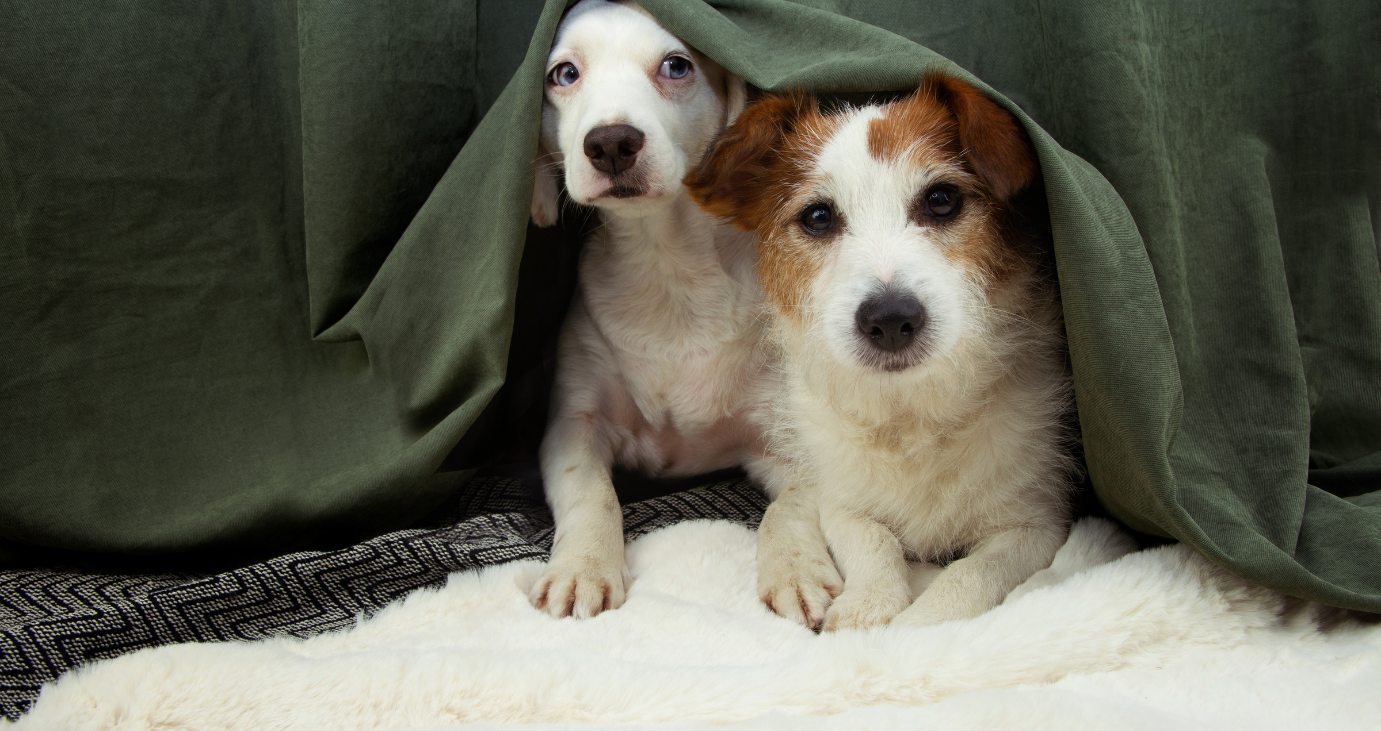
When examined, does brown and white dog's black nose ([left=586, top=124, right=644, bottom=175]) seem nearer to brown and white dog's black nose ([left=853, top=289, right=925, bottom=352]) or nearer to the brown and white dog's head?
the brown and white dog's head

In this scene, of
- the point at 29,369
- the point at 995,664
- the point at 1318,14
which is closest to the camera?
the point at 995,664

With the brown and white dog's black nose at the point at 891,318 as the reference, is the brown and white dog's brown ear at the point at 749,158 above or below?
above

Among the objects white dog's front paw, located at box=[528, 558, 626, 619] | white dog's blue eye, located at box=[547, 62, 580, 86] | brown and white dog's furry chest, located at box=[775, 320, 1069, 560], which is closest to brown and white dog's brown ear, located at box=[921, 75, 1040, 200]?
brown and white dog's furry chest, located at box=[775, 320, 1069, 560]

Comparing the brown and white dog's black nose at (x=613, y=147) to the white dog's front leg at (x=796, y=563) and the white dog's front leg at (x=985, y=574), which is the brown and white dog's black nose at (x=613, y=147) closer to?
the white dog's front leg at (x=796, y=563)

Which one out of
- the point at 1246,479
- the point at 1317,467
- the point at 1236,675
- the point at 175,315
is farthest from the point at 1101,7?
the point at 175,315

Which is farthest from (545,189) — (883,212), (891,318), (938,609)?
(938,609)

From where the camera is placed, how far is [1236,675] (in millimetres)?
1212

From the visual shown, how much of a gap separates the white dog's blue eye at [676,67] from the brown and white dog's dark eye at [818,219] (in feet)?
1.61

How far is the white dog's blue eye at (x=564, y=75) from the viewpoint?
1.89 m

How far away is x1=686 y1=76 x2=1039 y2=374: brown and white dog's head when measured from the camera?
1391 mm

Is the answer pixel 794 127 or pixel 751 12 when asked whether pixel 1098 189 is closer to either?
pixel 794 127

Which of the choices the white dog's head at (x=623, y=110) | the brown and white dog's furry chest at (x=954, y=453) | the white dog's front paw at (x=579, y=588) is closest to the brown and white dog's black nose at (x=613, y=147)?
the white dog's head at (x=623, y=110)

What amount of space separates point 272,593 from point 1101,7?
175 cm

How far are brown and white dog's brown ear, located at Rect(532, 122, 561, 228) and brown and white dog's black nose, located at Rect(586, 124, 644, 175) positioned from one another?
20 centimetres
